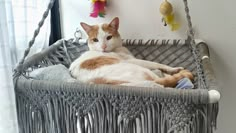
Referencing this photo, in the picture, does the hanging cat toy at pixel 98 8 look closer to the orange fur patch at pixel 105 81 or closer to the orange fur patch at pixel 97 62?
the orange fur patch at pixel 97 62

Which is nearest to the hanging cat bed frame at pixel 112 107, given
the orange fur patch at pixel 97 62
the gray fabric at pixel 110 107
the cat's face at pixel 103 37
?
the gray fabric at pixel 110 107

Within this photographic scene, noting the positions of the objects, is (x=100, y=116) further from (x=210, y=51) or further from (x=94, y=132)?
(x=210, y=51)

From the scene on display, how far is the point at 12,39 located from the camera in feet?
3.35

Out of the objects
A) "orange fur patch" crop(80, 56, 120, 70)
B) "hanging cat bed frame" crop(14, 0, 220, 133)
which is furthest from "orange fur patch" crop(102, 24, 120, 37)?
"hanging cat bed frame" crop(14, 0, 220, 133)

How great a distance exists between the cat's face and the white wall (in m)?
0.24

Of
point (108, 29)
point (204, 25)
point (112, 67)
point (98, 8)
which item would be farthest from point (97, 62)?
point (204, 25)

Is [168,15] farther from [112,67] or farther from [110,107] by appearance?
[110,107]

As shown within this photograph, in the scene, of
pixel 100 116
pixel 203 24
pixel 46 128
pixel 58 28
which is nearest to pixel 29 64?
pixel 46 128

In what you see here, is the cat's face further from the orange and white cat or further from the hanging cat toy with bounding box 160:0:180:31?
the hanging cat toy with bounding box 160:0:180:31

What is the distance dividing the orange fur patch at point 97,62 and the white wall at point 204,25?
40 centimetres

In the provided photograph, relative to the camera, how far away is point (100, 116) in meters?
0.92

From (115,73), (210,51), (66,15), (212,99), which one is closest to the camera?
(212,99)

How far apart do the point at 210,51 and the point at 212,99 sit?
0.65 m

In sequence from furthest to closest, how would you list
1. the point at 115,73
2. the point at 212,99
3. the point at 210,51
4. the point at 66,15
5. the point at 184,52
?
the point at 66,15
the point at 210,51
the point at 184,52
the point at 115,73
the point at 212,99
